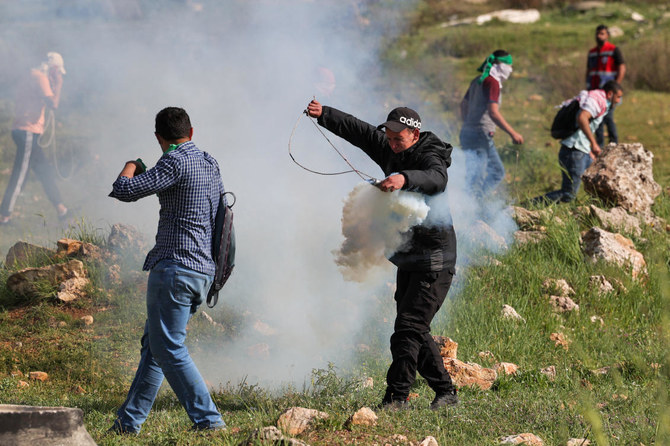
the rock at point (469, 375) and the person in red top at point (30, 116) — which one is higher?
the person in red top at point (30, 116)

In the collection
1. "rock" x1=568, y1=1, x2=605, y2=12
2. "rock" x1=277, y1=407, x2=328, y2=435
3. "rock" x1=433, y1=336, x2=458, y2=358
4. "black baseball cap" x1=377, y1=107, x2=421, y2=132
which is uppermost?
"rock" x1=568, y1=1, x2=605, y2=12

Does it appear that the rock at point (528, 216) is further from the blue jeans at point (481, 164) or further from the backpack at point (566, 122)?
the backpack at point (566, 122)

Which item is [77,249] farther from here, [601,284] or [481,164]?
[601,284]

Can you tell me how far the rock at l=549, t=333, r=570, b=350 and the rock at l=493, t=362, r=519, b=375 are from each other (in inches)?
21.7

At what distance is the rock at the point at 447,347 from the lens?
4848mm

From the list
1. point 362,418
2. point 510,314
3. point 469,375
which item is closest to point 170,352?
point 362,418

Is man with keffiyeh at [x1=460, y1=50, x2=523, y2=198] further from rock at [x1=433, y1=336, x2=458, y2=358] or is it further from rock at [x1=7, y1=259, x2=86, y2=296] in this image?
rock at [x1=7, y1=259, x2=86, y2=296]

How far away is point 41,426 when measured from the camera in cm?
289

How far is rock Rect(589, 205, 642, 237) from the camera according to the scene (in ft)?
23.8

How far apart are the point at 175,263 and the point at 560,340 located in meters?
3.14

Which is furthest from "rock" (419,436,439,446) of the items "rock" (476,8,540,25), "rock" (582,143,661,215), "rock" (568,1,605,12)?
"rock" (568,1,605,12)

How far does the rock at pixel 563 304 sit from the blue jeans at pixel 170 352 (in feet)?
10.8

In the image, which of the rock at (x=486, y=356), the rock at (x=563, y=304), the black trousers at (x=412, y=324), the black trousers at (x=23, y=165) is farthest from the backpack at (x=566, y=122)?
the black trousers at (x=23, y=165)

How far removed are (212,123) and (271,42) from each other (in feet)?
4.31
